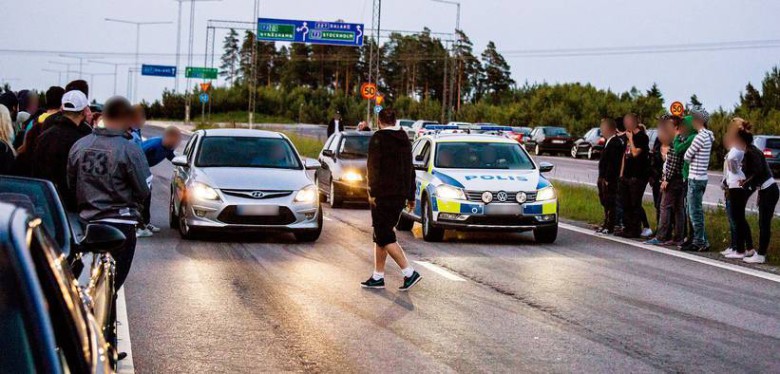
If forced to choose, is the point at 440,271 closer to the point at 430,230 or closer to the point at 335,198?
the point at 430,230

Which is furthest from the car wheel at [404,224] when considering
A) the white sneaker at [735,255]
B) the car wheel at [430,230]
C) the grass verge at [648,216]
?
the white sneaker at [735,255]

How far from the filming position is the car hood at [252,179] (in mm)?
15242

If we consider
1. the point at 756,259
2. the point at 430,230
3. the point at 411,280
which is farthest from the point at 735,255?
the point at 411,280

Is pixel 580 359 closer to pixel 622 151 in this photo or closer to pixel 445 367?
pixel 445 367

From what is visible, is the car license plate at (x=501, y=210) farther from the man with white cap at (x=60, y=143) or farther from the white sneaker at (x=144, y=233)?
the man with white cap at (x=60, y=143)

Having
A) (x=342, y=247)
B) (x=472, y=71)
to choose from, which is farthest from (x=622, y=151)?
(x=472, y=71)

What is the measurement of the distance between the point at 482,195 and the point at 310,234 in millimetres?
2287

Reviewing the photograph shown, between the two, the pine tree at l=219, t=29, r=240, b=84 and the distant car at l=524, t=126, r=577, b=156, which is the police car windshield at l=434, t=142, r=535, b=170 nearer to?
the distant car at l=524, t=126, r=577, b=156

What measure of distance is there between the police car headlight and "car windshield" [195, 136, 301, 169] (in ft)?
6.34

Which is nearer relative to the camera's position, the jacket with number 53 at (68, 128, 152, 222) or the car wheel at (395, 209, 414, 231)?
the jacket with number 53 at (68, 128, 152, 222)

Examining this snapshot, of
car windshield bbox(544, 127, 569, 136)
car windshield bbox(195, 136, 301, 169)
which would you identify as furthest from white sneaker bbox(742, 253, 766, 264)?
car windshield bbox(544, 127, 569, 136)

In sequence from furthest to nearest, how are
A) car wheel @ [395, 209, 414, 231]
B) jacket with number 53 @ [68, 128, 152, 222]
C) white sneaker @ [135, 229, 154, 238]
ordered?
car wheel @ [395, 209, 414, 231]
white sneaker @ [135, 229, 154, 238]
jacket with number 53 @ [68, 128, 152, 222]

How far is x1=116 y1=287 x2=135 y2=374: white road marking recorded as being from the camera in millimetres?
7111

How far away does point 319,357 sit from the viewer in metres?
7.66
